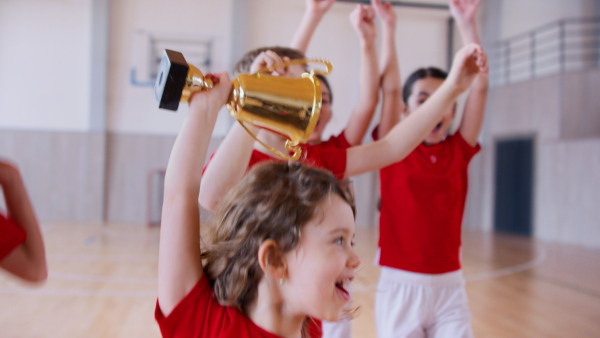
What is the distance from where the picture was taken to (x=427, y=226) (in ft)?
6.13

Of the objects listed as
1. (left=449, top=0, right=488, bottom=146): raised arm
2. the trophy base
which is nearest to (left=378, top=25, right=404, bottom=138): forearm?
(left=449, top=0, right=488, bottom=146): raised arm

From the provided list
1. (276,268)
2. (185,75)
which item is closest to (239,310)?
(276,268)

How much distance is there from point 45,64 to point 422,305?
29.9 feet

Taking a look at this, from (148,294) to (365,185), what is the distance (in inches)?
251

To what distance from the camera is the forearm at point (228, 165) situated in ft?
3.73

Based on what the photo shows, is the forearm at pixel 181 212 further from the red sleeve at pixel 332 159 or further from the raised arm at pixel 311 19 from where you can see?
the raised arm at pixel 311 19

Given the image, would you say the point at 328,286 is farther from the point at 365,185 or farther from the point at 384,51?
the point at 365,185

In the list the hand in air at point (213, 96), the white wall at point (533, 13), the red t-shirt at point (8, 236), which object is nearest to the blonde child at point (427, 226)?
the hand in air at point (213, 96)

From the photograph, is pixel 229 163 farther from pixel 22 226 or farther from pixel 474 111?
pixel 474 111

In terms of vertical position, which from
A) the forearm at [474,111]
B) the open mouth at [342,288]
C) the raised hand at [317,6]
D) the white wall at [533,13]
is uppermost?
the white wall at [533,13]

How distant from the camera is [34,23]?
9.23 m

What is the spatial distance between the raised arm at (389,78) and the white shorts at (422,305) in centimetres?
52

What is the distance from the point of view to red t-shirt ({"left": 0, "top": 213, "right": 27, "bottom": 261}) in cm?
113

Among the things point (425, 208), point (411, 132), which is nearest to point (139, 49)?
point (425, 208)
